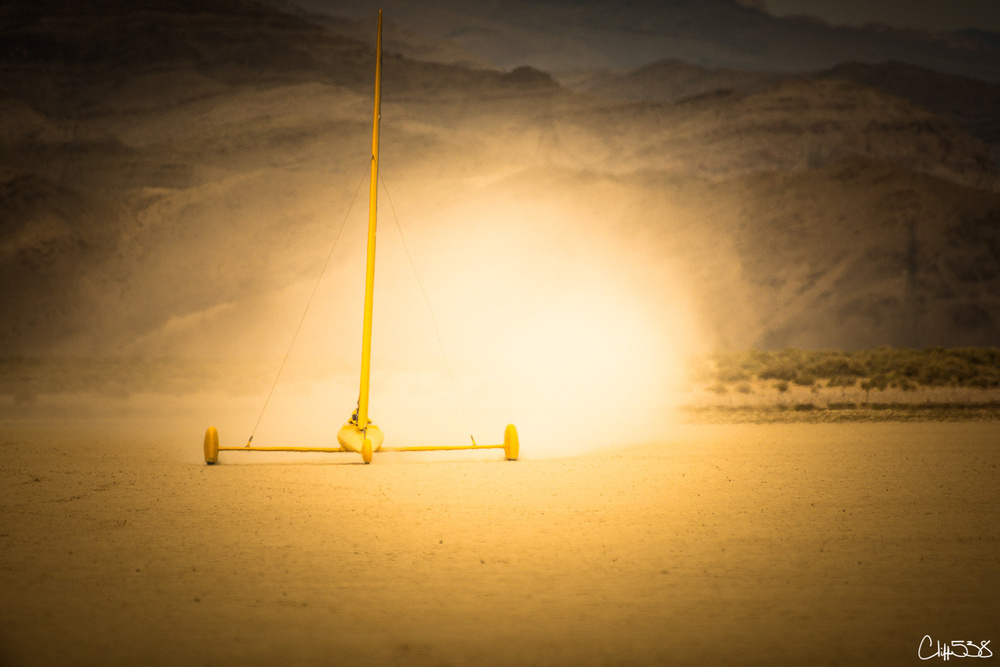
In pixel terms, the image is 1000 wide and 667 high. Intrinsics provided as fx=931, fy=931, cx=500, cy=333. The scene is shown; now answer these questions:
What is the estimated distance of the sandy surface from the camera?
5926 millimetres

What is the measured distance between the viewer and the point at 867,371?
3319cm

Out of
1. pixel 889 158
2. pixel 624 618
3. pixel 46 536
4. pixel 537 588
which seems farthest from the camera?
pixel 889 158

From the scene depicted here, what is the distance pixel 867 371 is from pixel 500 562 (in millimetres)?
28366

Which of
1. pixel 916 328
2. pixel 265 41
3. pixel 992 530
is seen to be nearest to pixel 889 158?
pixel 916 328

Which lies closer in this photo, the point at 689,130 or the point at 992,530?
the point at 992,530

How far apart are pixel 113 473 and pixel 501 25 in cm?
7944

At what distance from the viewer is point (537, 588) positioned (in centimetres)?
717

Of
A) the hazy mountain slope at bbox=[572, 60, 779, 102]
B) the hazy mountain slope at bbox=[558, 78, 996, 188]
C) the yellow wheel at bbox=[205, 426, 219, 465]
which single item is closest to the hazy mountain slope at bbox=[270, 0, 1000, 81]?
the hazy mountain slope at bbox=[572, 60, 779, 102]

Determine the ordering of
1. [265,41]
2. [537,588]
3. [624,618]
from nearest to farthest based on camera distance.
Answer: [624,618] → [537,588] → [265,41]

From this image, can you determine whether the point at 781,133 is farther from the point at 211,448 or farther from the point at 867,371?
the point at 211,448

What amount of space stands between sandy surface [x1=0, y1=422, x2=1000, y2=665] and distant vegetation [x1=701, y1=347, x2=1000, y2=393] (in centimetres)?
1651

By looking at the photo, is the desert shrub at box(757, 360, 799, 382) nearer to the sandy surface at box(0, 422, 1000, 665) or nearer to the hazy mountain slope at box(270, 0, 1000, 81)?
the sandy surface at box(0, 422, 1000, 665)

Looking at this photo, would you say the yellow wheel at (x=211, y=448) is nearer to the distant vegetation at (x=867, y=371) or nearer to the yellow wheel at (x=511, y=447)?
the yellow wheel at (x=511, y=447)

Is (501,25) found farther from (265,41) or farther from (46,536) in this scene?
(46,536)
